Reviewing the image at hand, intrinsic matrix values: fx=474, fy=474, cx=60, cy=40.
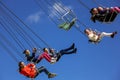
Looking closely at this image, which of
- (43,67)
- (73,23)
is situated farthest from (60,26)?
→ (43,67)

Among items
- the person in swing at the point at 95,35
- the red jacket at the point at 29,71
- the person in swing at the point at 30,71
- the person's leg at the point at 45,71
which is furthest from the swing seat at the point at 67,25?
the red jacket at the point at 29,71

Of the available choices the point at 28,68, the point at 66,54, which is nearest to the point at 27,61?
the point at 28,68

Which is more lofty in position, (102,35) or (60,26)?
(60,26)

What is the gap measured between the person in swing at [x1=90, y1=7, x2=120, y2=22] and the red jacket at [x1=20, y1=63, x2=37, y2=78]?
14.2ft

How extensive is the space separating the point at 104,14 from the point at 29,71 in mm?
5254

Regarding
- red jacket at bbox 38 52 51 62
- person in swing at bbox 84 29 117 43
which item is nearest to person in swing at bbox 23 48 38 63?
red jacket at bbox 38 52 51 62

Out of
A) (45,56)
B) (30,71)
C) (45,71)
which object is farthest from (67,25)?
(30,71)

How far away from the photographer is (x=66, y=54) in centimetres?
2647

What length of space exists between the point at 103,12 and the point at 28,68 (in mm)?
5228

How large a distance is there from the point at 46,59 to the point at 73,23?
261 cm

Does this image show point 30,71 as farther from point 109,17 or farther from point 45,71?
point 109,17

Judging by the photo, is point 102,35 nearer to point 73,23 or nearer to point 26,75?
point 73,23

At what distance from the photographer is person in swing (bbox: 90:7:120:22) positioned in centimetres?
2488

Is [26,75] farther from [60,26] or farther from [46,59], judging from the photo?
[60,26]
